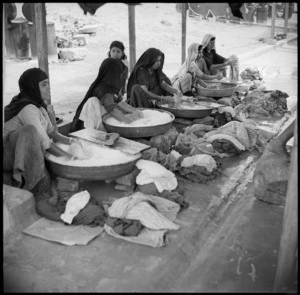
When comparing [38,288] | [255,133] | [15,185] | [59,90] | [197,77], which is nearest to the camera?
[38,288]

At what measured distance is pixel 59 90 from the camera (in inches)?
329

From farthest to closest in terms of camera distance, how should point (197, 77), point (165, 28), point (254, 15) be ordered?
1. point (254, 15)
2. point (165, 28)
3. point (197, 77)

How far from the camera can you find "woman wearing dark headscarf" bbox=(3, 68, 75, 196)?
376 centimetres

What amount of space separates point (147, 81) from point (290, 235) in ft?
13.3

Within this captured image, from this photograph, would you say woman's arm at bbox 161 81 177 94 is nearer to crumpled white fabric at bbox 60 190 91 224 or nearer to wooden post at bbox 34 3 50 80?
wooden post at bbox 34 3 50 80

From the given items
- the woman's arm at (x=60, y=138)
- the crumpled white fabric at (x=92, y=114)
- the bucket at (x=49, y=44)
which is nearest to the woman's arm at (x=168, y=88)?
the crumpled white fabric at (x=92, y=114)

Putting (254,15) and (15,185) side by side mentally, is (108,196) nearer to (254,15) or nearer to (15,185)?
(15,185)

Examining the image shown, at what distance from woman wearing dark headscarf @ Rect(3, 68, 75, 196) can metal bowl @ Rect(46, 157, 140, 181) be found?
Answer: 0.38 ft

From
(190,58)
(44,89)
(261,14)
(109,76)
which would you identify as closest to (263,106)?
(190,58)

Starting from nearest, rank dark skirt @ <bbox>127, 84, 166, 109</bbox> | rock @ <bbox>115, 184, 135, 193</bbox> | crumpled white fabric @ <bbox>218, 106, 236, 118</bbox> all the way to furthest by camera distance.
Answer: rock @ <bbox>115, 184, 135, 193</bbox> → dark skirt @ <bbox>127, 84, 166, 109</bbox> → crumpled white fabric @ <bbox>218, 106, 236, 118</bbox>

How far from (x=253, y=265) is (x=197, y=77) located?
513 cm

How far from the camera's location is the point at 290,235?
2570 mm

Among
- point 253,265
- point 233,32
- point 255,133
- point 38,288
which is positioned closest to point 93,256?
point 38,288

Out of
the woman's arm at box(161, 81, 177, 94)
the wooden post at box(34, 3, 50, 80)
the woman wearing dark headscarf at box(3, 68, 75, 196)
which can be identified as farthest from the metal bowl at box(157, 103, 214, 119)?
the woman wearing dark headscarf at box(3, 68, 75, 196)
